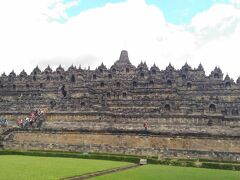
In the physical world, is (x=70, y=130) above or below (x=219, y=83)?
below

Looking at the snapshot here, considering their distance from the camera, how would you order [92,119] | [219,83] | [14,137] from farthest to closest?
[219,83]
[92,119]
[14,137]

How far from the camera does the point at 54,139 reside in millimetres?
40688

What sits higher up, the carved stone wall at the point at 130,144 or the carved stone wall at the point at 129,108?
the carved stone wall at the point at 129,108

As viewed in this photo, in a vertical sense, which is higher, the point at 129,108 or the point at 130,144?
the point at 129,108

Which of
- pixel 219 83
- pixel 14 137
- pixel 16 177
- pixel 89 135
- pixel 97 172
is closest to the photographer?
pixel 16 177

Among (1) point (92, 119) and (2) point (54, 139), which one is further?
(1) point (92, 119)

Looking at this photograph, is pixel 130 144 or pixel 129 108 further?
pixel 129 108

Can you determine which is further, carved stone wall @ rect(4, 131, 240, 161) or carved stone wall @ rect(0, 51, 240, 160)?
carved stone wall @ rect(0, 51, 240, 160)

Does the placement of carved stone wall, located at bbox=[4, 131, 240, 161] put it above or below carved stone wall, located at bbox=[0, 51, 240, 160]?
below

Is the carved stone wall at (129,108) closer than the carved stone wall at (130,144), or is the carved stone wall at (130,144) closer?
the carved stone wall at (130,144)

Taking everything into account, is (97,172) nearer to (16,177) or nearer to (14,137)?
(16,177)

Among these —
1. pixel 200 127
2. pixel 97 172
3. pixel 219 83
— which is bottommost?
pixel 97 172

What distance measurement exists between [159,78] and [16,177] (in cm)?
4652

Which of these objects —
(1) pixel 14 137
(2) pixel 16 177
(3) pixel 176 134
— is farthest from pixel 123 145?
(2) pixel 16 177
